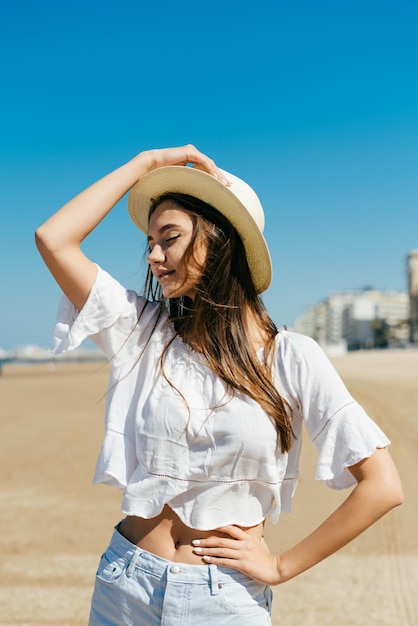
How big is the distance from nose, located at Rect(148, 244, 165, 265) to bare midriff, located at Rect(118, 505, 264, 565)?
0.66 metres

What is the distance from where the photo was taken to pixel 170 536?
179cm

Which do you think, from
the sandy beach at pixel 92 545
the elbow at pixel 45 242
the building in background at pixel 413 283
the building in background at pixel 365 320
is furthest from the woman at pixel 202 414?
the building in background at pixel 365 320

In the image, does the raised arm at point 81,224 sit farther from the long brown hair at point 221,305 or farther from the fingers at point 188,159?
the long brown hair at point 221,305

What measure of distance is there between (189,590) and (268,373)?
1.88 ft

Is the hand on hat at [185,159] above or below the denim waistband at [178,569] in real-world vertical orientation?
above

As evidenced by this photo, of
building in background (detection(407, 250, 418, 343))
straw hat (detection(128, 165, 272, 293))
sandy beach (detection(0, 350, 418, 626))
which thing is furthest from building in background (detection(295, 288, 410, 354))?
straw hat (detection(128, 165, 272, 293))

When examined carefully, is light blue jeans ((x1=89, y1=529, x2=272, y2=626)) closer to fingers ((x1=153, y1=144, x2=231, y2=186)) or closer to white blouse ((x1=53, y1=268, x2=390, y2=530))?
white blouse ((x1=53, y1=268, x2=390, y2=530))

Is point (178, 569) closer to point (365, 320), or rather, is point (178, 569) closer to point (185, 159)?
point (185, 159)

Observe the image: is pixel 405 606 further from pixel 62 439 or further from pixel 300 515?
pixel 62 439

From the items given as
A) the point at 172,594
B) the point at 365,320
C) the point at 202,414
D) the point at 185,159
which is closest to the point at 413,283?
the point at 365,320

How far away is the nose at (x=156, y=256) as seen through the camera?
6.27 ft

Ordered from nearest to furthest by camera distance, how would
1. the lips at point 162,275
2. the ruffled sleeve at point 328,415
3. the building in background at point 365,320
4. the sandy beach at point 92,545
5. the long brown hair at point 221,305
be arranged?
the ruffled sleeve at point 328,415, the long brown hair at point 221,305, the lips at point 162,275, the sandy beach at point 92,545, the building in background at point 365,320

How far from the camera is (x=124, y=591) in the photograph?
69.5 inches

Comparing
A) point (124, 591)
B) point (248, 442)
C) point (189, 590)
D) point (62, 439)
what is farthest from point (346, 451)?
point (62, 439)
